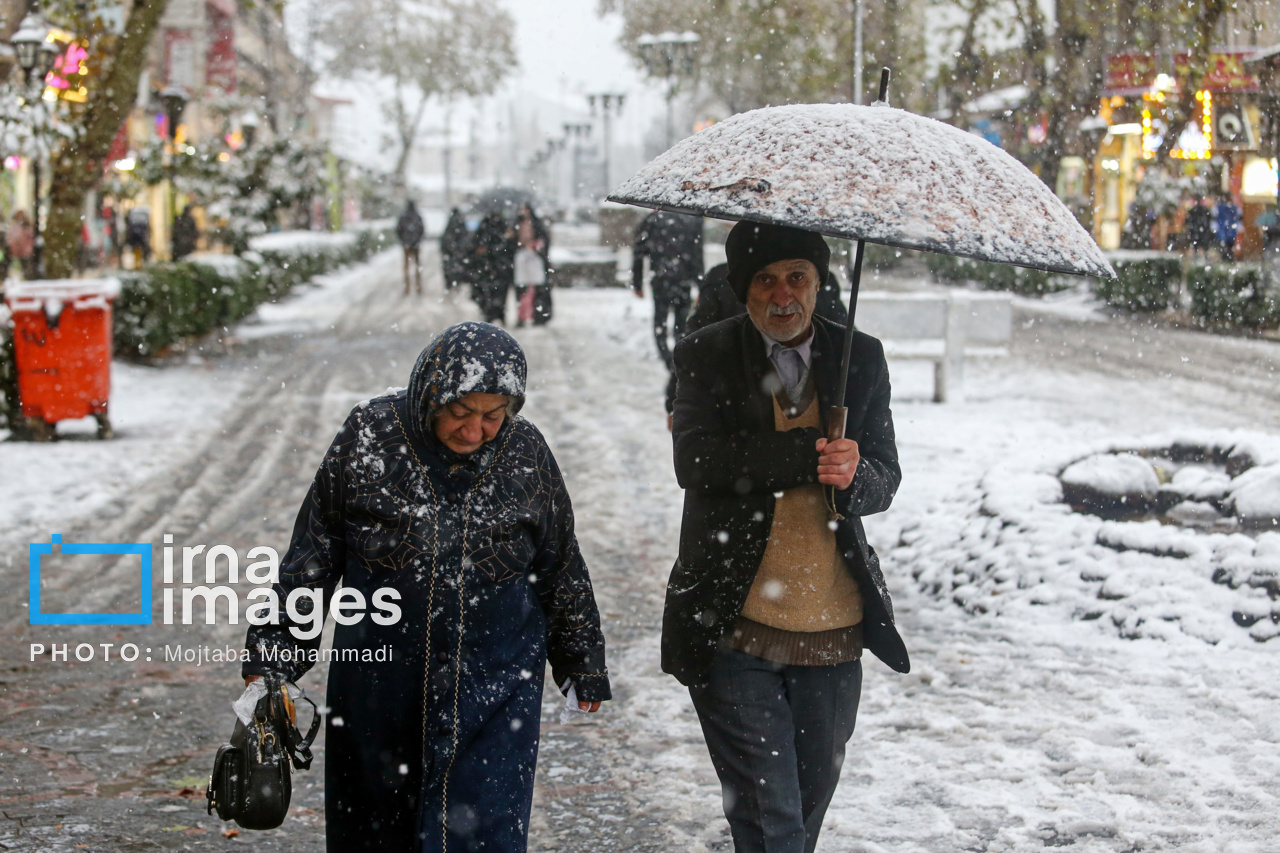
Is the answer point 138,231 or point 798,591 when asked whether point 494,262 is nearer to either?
point 138,231

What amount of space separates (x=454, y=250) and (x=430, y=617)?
22.1 meters

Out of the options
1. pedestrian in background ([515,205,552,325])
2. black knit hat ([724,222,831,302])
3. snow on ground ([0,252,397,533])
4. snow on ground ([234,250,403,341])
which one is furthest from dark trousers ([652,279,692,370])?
black knit hat ([724,222,831,302])

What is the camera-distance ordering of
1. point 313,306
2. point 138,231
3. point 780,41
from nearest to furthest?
1. point 313,306
2. point 138,231
3. point 780,41

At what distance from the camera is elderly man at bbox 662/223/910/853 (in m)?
3.06

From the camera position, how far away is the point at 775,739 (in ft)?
10.1

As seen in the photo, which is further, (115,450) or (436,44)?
(436,44)

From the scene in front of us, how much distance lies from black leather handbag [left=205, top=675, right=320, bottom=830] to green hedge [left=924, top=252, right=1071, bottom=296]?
25.7m

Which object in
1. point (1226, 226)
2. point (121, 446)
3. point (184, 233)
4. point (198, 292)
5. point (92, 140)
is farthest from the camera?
point (1226, 226)

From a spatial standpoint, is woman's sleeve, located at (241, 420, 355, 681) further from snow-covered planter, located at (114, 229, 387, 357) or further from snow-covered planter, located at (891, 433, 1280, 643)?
snow-covered planter, located at (114, 229, 387, 357)

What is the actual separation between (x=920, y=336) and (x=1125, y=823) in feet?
29.6

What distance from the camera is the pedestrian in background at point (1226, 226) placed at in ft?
86.8

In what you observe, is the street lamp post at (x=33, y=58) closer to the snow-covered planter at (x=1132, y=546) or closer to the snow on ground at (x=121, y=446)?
the snow on ground at (x=121, y=446)

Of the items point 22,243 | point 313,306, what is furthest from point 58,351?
point 313,306

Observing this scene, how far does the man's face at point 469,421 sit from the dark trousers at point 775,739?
27.6 inches
